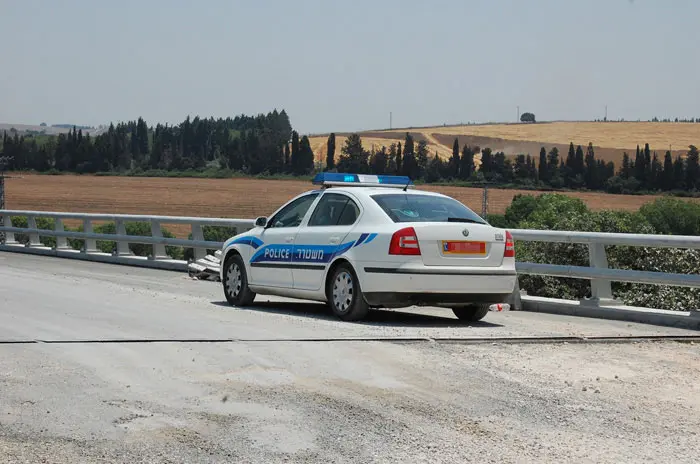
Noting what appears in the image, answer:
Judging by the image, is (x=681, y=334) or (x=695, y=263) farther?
(x=695, y=263)

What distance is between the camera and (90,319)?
1194cm

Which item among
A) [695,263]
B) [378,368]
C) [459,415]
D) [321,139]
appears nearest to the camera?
[459,415]

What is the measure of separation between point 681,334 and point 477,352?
2912 millimetres

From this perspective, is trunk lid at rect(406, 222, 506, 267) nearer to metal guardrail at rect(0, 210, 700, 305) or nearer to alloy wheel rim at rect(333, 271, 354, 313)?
alloy wheel rim at rect(333, 271, 354, 313)

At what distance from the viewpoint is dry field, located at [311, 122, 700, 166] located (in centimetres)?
11212

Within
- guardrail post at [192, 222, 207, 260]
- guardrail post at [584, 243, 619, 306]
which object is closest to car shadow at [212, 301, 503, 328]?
guardrail post at [584, 243, 619, 306]

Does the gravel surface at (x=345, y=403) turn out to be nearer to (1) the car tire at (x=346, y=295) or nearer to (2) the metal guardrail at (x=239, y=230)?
(1) the car tire at (x=346, y=295)

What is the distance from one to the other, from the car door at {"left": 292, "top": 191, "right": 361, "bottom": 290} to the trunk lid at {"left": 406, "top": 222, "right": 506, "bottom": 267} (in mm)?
962

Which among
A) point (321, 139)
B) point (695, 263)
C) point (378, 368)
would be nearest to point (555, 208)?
point (321, 139)

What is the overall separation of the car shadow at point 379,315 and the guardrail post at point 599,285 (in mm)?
1791

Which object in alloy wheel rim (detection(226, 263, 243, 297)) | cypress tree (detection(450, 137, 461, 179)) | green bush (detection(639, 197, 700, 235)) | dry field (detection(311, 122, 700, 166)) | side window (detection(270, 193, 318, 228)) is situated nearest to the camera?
side window (detection(270, 193, 318, 228))

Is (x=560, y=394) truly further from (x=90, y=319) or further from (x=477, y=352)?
(x=90, y=319)

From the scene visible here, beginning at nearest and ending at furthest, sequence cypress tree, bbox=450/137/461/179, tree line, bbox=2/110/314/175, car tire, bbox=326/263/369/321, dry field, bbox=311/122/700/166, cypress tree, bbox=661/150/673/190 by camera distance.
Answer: car tire, bbox=326/263/369/321, cypress tree, bbox=661/150/673/190, cypress tree, bbox=450/137/461/179, dry field, bbox=311/122/700/166, tree line, bbox=2/110/314/175

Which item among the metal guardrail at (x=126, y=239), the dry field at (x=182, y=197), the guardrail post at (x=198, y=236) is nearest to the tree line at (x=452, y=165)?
the dry field at (x=182, y=197)
